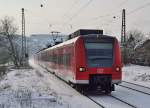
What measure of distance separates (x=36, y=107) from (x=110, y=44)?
24.9ft

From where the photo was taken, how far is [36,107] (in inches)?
551

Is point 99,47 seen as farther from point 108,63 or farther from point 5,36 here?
point 5,36

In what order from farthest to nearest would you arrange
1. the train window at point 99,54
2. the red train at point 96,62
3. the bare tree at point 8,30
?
the bare tree at point 8,30, the train window at point 99,54, the red train at point 96,62

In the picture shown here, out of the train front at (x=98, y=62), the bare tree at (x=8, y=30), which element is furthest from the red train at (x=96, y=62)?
the bare tree at (x=8, y=30)

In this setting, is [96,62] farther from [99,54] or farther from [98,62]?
[99,54]

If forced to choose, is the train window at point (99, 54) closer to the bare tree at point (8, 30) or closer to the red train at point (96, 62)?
the red train at point (96, 62)

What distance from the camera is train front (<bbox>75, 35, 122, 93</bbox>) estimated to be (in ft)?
65.8

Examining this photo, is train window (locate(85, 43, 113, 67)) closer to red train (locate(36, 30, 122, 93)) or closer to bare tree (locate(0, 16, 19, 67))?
red train (locate(36, 30, 122, 93))

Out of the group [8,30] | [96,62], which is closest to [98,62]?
[96,62]

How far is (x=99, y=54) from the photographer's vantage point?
20266 millimetres

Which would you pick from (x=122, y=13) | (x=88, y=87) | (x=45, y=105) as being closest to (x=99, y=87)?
(x=88, y=87)

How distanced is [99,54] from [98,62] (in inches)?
15.4

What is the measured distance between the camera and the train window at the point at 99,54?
20.2 metres

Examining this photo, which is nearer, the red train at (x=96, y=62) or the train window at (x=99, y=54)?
the red train at (x=96, y=62)
